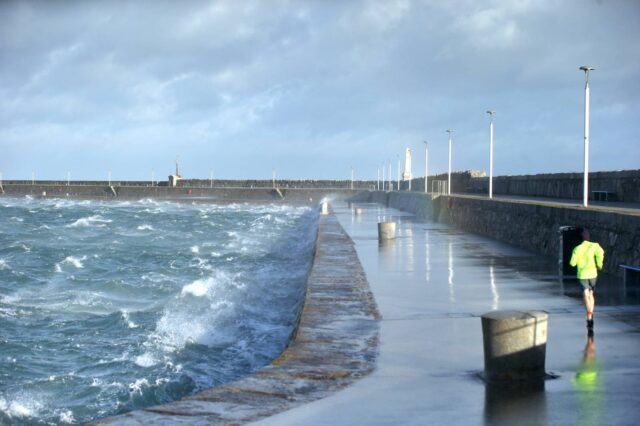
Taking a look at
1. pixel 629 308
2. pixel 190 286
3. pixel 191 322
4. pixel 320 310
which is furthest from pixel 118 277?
pixel 629 308

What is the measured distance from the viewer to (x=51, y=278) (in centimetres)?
2739

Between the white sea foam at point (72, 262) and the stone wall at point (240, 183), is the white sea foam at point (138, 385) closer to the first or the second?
the white sea foam at point (72, 262)

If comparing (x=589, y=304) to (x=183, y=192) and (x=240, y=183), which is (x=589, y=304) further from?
(x=240, y=183)

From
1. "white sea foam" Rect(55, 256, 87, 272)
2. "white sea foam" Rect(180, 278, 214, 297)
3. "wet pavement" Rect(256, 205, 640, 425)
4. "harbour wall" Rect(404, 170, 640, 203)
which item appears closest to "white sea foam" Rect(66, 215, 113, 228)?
"white sea foam" Rect(55, 256, 87, 272)

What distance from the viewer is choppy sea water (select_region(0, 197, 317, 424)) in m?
12.0

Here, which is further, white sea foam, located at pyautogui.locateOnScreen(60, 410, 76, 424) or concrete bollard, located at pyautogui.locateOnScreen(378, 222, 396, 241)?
concrete bollard, located at pyautogui.locateOnScreen(378, 222, 396, 241)

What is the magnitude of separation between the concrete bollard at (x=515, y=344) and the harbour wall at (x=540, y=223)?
8.29 meters

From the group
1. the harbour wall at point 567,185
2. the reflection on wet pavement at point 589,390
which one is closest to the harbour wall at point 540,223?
the harbour wall at point 567,185

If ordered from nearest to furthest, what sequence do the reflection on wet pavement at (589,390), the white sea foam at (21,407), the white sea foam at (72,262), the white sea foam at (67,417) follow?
the reflection on wet pavement at (589,390)
the white sea foam at (67,417)
the white sea foam at (21,407)
the white sea foam at (72,262)

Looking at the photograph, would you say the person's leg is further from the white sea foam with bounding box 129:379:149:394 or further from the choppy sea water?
the white sea foam with bounding box 129:379:149:394

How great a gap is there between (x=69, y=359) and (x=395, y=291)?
531 cm

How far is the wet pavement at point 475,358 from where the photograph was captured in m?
6.96

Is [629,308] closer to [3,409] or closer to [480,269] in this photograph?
[480,269]

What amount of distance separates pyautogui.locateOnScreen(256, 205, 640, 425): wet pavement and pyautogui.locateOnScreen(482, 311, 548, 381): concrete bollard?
182mm
